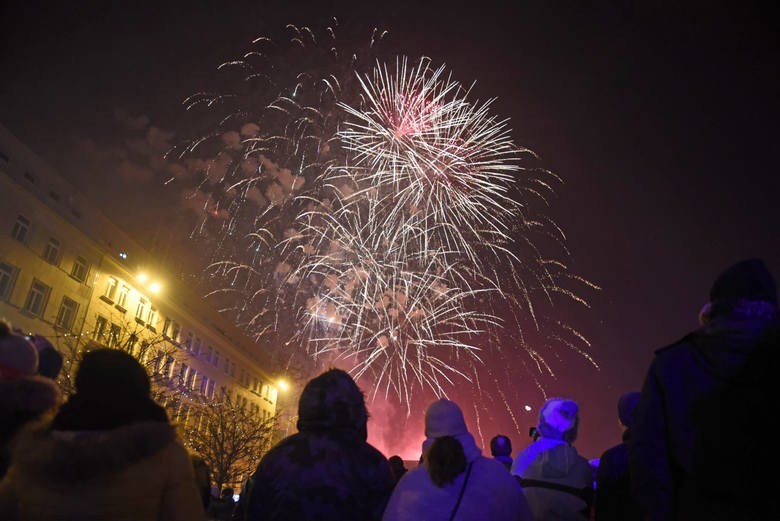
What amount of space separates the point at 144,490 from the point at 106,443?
0.92 ft

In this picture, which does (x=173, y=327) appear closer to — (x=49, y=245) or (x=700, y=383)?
(x=49, y=245)

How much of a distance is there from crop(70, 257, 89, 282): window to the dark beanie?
31282mm

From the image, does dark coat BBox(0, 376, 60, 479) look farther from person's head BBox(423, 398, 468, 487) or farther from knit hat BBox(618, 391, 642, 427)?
knit hat BBox(618, 391, 642, 427)

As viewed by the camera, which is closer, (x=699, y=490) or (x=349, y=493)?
(x=699, y=490)

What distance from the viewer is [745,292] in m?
2.56

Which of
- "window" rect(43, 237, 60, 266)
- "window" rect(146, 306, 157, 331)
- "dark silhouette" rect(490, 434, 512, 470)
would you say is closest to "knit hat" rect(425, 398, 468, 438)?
"dark silhouette" rect(490, 434, 512, 470)

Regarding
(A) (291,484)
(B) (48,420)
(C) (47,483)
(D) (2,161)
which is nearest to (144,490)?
(C) (47,483)

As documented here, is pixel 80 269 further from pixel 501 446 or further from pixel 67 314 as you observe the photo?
pixel 501 446

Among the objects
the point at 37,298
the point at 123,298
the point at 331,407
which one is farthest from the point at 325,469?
the point at 123,298

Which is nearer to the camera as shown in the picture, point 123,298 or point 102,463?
point 102,463

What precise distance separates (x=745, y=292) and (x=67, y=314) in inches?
1233

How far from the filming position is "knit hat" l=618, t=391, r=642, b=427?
506 centimetres

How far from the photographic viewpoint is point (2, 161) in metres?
24.5

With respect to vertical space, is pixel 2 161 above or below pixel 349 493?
above
